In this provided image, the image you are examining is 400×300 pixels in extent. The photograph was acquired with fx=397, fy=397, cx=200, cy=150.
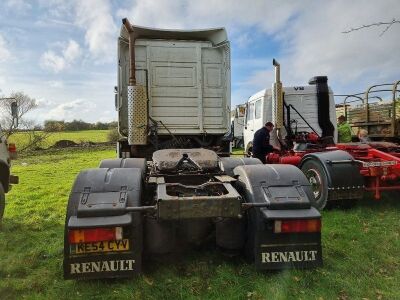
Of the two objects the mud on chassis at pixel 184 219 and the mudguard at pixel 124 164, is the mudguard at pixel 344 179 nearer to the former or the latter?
the mud on chassis at pixel 184 219

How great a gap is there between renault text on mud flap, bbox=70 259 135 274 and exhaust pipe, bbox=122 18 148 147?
3.61 metres

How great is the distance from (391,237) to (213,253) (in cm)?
243

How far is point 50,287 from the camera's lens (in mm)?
3631

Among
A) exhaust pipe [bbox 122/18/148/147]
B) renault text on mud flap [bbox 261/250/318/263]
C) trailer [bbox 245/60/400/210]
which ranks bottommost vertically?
renault text on mud flap [bbox 261/250/318/263]

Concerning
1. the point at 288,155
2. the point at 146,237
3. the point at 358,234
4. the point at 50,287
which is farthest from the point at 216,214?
the point at 288,155

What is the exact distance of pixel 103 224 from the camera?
10.9ft

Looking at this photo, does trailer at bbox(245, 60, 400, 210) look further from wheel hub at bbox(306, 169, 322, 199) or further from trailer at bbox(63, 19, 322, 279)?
trailer at bbox(63, 19, 322, 279)

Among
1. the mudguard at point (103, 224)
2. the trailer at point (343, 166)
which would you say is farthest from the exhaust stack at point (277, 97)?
the mudguard at point (103, 224)

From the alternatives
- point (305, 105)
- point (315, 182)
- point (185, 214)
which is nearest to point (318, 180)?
point (315, 182)

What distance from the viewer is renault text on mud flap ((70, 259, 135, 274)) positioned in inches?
134

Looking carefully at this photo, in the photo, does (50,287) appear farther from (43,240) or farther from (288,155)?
(288,155)

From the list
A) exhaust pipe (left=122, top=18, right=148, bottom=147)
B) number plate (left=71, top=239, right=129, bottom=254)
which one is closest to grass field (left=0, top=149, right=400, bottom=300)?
number plate (left=71, top=239, right=129, bottom=254)

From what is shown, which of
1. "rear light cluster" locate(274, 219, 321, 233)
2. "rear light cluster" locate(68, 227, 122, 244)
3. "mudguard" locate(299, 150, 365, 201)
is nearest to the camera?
"rear light cluster" locate(68, 227, 122, 244)

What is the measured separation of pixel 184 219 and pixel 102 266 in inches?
31.8
